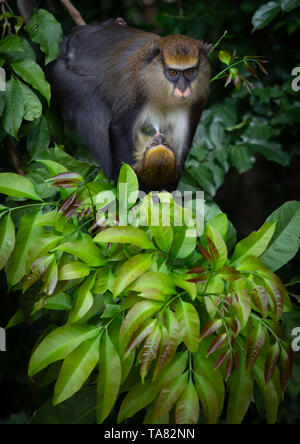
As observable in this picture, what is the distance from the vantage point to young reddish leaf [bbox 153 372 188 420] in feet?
4.16

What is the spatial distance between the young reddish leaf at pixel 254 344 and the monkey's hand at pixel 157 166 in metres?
0.92

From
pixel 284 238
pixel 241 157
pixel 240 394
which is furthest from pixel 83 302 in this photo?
pixel 241 157

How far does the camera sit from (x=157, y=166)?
6.66 ft

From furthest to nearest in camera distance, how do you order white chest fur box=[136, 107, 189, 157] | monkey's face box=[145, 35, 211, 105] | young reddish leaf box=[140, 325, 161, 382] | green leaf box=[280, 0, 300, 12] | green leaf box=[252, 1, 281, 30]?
green leaf box=[252, 1, 281, 30] → green leaf box=[280, 0, 300, 12] → white chest fur box=[136, 107, 189, 157] → monkey's face box=[145, 35, 211, 105] → young reddish leaf box=[140, 325, 161, 382]

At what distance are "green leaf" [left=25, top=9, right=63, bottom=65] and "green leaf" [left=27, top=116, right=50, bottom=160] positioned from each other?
0.27 metres

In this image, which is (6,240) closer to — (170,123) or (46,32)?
(46,32)

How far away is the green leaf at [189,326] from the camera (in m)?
1.22

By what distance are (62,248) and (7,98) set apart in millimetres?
794

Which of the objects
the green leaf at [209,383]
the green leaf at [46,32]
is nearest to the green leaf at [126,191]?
the green leaf at [209,383]

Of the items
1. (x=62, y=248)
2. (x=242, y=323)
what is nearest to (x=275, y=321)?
(x=242, y=323)

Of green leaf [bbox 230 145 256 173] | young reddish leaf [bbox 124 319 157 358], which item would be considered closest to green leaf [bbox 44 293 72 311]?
young reddish leaf [bbox 124 319 157 358]

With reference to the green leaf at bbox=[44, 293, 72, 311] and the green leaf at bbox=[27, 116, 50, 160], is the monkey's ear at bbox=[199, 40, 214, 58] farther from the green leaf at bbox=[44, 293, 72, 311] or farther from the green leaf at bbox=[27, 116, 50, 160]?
the green leaf at bbox=[44, 293, 72, 311]
